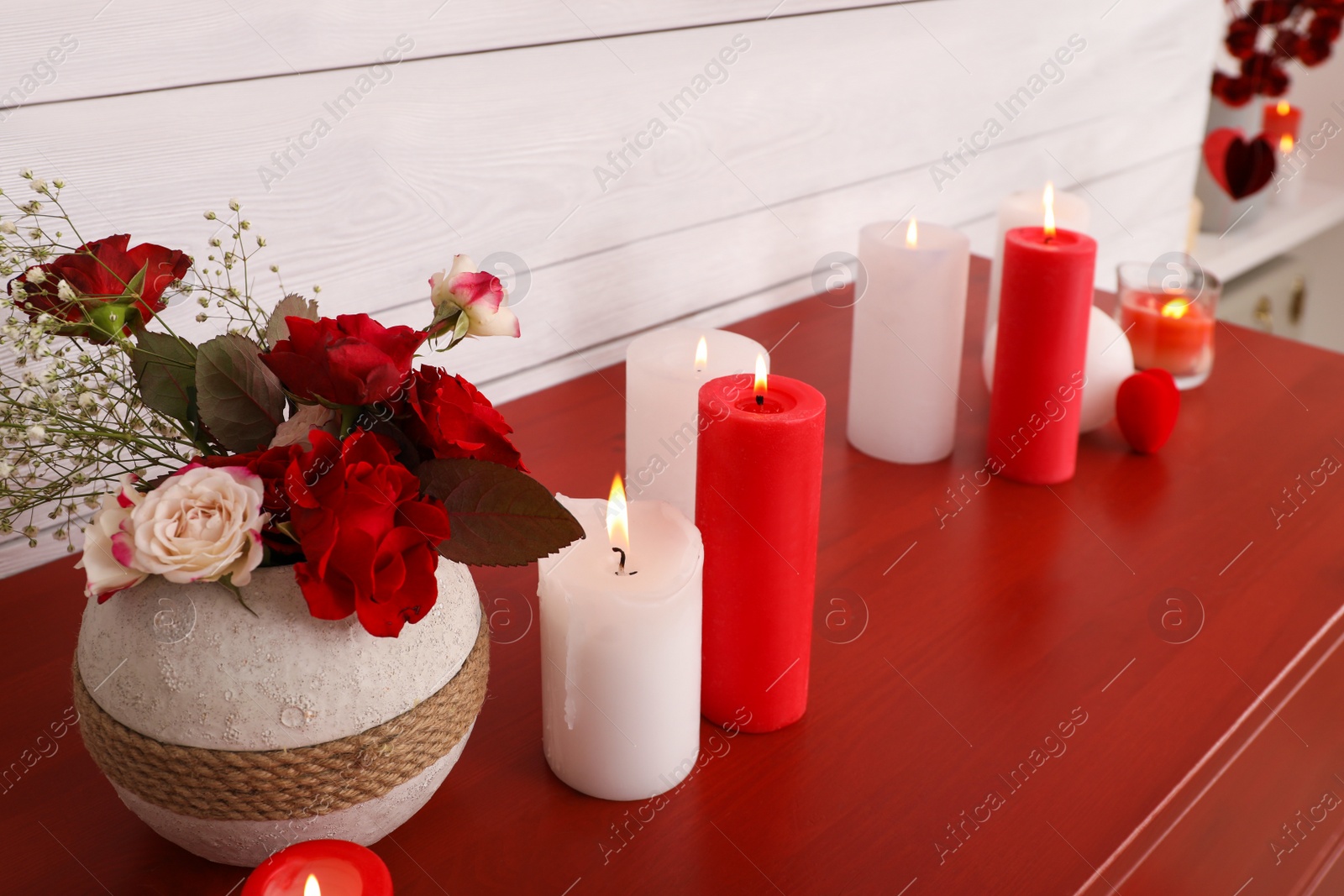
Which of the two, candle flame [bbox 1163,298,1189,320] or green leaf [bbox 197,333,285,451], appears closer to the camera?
green leaf [bbox 197,333,285,451]

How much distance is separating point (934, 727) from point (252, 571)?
1.16 ft

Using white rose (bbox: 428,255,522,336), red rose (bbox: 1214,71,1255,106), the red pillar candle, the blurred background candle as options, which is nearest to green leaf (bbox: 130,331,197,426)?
white rose (bbox: 428,255,522,336)

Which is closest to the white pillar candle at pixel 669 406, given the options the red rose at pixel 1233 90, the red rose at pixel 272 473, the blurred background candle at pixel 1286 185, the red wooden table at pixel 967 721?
the red wooden table at pixel 967 721

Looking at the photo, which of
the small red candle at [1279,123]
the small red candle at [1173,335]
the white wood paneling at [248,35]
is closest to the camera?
the white wood paneling at [248,35]

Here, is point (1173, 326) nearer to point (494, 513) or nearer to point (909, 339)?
point (909, 339)

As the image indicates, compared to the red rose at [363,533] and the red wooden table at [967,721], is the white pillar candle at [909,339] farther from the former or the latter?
the red rose at [363,533]

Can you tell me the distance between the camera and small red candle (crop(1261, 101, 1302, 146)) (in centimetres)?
186

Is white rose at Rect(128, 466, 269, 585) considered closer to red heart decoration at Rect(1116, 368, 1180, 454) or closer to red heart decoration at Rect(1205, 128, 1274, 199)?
red heart decoration at Rect(1116, 368, 1180, 454)

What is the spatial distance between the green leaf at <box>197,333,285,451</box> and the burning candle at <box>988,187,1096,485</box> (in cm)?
53

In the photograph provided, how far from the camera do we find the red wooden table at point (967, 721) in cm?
48

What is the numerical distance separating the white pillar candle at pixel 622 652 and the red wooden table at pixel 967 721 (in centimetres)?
2

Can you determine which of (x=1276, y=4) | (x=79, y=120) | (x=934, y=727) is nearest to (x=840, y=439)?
(x=934, y=727)

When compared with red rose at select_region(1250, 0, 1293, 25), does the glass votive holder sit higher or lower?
lower

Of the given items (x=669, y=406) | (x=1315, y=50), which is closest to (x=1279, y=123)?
(x=1315, y=50)
